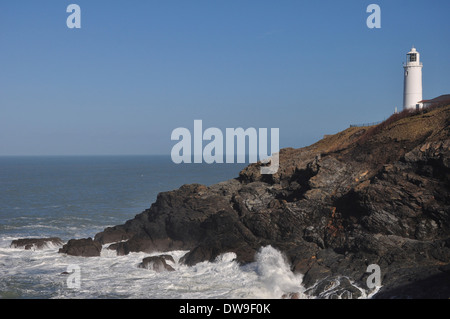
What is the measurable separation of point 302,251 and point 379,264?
4600 mm

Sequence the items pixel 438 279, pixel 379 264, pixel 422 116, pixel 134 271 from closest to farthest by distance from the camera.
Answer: pixel 438 279
pixel 379 264
pixel 134 271
pixel 422 116

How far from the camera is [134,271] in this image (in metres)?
27.8

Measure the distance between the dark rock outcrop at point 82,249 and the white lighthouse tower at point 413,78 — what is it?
31.1m

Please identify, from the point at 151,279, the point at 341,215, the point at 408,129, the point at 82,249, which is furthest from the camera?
the point at 408,129

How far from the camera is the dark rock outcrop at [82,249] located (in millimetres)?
31578

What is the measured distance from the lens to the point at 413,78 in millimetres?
46094

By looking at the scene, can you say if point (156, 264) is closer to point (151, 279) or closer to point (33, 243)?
point (151, 279)

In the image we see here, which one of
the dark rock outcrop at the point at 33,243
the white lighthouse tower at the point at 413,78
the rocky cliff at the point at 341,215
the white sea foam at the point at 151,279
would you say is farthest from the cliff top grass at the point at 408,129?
the dark rock outcrop at the point at 33,243

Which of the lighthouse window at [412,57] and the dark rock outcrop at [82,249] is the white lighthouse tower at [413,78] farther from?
the dark rock outcrop at [82,249]

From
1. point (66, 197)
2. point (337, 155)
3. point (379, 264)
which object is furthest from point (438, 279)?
point (66, 197)

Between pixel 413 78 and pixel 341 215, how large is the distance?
75.3 ft

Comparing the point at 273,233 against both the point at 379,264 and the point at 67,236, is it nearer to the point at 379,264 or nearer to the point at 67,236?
the point at 379,264

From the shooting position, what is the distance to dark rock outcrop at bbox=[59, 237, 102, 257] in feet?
104

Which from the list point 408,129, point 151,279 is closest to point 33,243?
point 151,279
